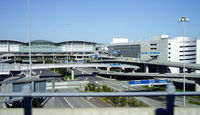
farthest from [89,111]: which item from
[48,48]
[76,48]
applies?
[48,48]

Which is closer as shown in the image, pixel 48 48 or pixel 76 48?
pixel 48 48

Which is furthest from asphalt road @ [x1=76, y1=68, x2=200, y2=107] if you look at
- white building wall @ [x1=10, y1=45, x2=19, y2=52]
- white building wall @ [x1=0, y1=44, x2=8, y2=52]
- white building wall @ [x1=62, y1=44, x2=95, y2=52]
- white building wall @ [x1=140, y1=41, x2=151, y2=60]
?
white building wall @ [x1=0, y1=44, x2=8, y2=52]

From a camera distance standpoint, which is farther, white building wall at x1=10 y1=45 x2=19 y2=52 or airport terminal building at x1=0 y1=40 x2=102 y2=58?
white building wall at x1=10 y1=45 x2=19 y2=52

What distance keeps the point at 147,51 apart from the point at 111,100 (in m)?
48.1

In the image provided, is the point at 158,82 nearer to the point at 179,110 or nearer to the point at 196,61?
the point at 179,110

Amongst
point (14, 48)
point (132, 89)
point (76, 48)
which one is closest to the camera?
point (132, 89)

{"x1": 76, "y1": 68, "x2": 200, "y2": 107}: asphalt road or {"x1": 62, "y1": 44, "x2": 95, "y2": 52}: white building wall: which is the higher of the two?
{"x1": 62, "y1": 44, "x2": 95, "y2": 52}: white building wall

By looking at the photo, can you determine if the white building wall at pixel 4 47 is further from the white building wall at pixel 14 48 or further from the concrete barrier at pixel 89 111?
the concrete barrier at pixel 89 111

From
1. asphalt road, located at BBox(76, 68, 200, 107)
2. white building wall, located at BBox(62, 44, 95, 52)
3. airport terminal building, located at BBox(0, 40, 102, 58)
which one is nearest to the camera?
asphalt road, located at BBox(76, 68, 200, 107)

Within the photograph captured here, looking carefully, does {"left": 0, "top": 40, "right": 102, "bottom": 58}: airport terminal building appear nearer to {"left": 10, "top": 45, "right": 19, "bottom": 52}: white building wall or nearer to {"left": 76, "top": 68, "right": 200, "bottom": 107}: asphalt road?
{"left": 10, "top": 45, "right": 19, "bottom": 52}: white building wall

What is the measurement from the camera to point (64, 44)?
3029 inches

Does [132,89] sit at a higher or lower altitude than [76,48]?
lower

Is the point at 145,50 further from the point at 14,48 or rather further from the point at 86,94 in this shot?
the point at 86,94

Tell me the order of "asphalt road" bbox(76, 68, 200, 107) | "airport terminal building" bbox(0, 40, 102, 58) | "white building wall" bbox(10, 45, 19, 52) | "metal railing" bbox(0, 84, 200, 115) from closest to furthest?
"metal railing" bbox(0, 84, 200, 115)
"asphalt road" bbox(76, 68, 200, 107)
"airport terminal building" bbox(0, 40, 102, 58)
"white building wall" bbox(10, 45, 19, 52)
